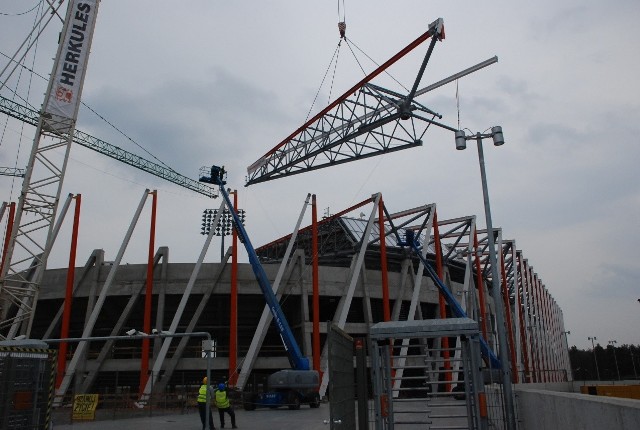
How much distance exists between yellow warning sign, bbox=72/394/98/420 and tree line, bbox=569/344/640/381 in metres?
92.8

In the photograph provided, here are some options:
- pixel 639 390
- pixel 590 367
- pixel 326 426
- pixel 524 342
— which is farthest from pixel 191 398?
pixel 590 367

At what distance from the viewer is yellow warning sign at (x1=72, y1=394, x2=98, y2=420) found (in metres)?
21.3

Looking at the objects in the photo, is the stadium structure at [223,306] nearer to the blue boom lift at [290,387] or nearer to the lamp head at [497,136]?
the blue boom lift at [290,387]

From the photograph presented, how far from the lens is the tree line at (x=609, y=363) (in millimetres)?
102750

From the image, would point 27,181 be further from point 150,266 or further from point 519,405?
point 519,405

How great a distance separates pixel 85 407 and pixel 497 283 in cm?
1765

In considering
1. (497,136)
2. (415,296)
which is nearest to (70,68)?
(497,136)

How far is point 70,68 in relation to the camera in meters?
29.4

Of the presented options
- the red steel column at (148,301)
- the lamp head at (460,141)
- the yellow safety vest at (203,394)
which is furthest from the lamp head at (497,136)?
the red steel column at (148,301)

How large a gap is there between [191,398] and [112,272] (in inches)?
391

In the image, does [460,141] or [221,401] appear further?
[221,401]

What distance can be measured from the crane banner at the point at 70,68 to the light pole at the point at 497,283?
931 inches

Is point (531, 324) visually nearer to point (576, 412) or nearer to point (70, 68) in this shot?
point (70, 68)

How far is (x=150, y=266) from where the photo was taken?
32000 millimetres
